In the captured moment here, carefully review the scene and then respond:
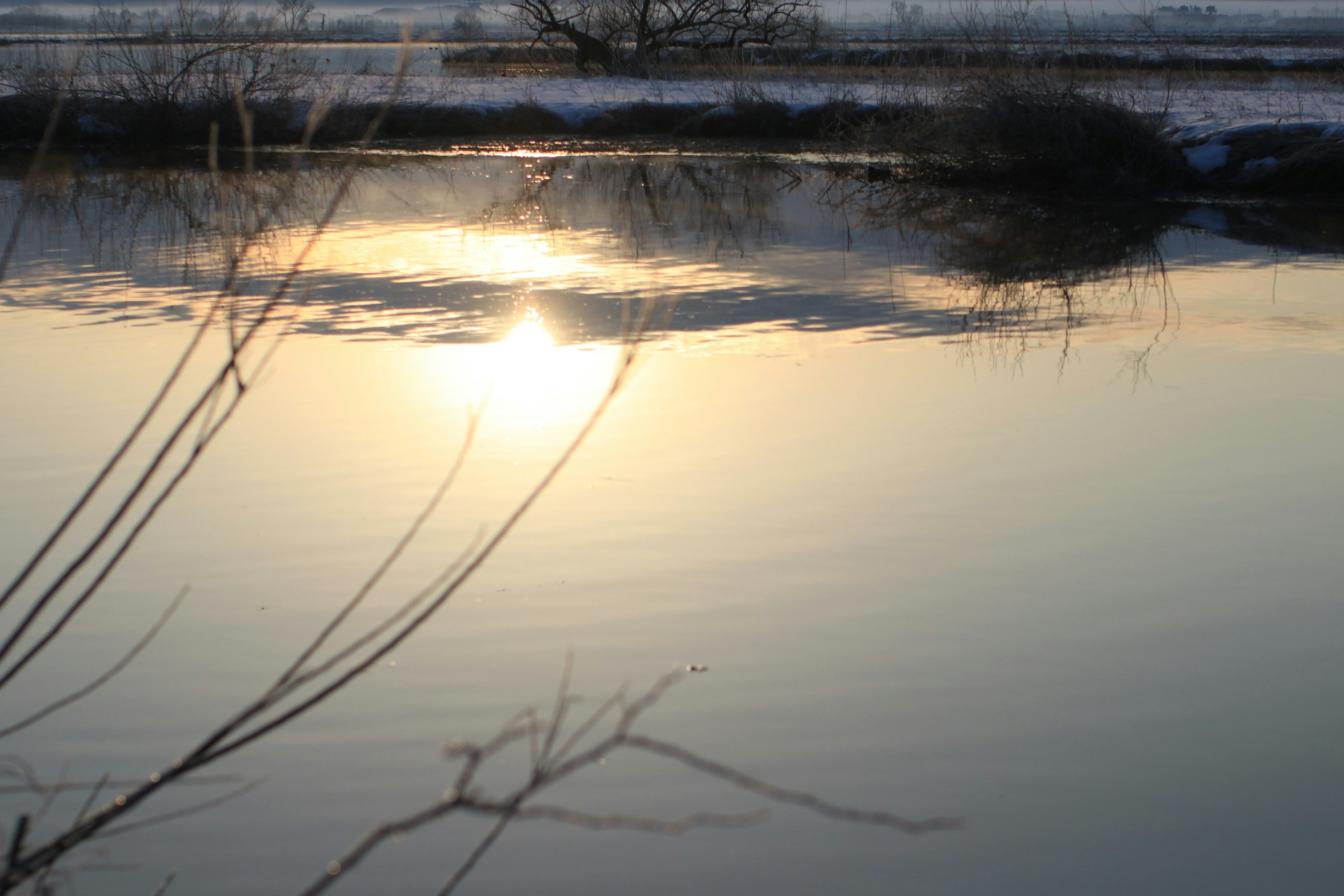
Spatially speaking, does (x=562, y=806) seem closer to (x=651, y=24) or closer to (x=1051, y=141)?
(x=1051, y=141)

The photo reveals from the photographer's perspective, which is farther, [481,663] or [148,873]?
[481,663]

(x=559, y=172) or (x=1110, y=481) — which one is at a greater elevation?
(x=559, y=172)

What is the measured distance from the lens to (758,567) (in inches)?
128

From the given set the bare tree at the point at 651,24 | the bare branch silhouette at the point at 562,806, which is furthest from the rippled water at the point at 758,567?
the bare tree at the point at 651,24

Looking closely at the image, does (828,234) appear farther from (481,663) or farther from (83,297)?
(481,663)

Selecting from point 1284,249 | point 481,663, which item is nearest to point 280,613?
point 481,663

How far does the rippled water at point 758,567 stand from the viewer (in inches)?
87.2

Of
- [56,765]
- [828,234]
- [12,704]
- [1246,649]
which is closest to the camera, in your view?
[56,765]

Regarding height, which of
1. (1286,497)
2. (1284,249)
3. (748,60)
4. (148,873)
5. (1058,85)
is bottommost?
(148,873)

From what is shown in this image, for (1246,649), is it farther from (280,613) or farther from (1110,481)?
(280,613)

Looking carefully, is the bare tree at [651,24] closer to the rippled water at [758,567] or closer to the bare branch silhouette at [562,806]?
the rippled water at [758,567]

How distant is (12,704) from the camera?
263cm

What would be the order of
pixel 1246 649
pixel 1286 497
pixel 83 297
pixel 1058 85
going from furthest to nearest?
pixel 1058 85 < pixel 83 297 < pixel 1286 497 < pixel 1246 649

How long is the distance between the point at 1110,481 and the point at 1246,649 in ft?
3.54
